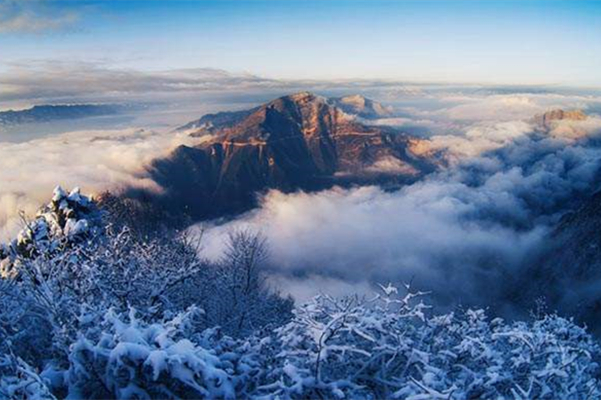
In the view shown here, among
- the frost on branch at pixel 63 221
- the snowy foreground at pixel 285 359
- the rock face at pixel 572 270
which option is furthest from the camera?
the rock face at pixel 572 270

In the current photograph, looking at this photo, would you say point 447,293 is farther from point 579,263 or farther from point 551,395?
point 551,395

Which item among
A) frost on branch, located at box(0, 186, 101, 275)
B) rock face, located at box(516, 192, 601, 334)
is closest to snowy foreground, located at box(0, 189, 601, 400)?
frost on branch, located at box(0, 186, 101, 275)

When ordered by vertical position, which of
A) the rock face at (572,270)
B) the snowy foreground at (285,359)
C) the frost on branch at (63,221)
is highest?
the snowy foreground at (285,359)

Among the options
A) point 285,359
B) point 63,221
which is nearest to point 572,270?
point 63,221

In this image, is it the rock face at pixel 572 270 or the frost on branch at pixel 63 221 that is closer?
the frost on branch at pixel 63 221

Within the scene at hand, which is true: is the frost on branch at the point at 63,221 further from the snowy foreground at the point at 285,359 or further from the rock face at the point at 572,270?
the rock face at the point at 572,270

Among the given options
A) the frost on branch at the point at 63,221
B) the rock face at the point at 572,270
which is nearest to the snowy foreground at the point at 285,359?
the frost on branch at the point at 63,221

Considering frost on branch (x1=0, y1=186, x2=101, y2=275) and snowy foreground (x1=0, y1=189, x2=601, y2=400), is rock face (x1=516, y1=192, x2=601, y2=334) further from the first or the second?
snowy foreground (x1=0, y1=189, x2=601, y2=400)

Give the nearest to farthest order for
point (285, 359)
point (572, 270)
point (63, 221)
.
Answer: point (285, 359), point (63, 221), point (572, 270)

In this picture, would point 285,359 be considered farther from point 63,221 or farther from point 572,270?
point 572,270

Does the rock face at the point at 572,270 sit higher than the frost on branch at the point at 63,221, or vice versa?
the frost on branch at the point at 63,221

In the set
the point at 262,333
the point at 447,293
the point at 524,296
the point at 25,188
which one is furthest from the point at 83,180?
the point at 262,333
